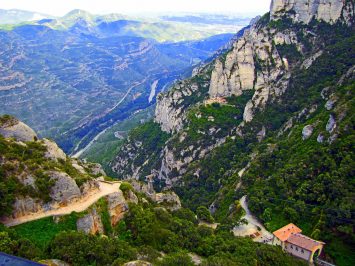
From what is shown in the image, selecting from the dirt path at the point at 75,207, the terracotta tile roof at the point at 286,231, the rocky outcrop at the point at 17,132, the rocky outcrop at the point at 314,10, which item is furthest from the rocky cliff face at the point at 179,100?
the dirt path at the point at 75,207

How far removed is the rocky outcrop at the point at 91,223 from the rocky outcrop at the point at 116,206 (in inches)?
113

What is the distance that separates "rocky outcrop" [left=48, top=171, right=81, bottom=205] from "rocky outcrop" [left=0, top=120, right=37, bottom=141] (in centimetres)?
1391

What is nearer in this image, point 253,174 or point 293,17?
point 253,174

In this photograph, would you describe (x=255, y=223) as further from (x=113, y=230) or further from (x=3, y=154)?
(x=3, y=154)

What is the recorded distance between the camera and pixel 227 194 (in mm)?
110562

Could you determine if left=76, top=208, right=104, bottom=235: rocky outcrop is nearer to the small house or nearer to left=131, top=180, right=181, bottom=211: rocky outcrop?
left=131, top=180, right=181, bottom=211: rocky outcrop

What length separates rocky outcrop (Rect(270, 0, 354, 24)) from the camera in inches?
6201

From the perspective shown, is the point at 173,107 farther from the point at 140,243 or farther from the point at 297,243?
the point at 140,243

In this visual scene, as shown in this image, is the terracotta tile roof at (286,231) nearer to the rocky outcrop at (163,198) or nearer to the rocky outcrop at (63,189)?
the rocky outcrop at (163,198)

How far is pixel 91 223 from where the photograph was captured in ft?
201

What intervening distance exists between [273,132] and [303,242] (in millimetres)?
61853

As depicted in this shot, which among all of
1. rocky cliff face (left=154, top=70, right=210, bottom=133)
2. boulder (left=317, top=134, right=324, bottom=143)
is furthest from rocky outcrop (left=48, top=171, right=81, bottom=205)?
rocky cliff face (left=154, top=70, right=210, bottom=133)

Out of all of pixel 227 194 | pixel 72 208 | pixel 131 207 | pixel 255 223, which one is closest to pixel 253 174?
pixel 227 194

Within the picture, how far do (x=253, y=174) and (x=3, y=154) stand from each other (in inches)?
2549
